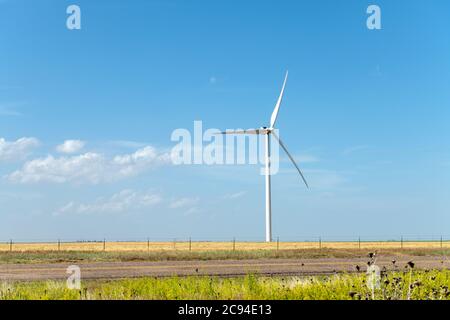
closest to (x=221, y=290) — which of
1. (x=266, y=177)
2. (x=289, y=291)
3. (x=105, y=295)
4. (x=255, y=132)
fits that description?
(x=289, y=291)

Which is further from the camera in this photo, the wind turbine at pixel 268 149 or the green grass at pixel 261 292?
the wind turbine at pixel 268 149

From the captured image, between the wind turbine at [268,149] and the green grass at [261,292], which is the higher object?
the wind turbine at [268,149]

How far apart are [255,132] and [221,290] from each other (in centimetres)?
5370

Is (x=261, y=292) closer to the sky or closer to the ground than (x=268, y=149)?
closer to the ground

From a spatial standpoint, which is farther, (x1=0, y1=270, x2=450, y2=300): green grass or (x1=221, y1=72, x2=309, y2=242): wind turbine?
(x1=221, y1=72, x2=309, y2=242): wind turbine

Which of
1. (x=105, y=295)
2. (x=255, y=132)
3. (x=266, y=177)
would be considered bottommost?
(x=105, y=295)

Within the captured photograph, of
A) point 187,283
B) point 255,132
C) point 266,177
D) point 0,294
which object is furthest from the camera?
point 255,132

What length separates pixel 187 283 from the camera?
55.7 feet

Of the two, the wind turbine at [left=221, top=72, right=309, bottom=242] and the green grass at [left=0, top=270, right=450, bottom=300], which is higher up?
the wind turbine at [left=221, top=72, right=309, bottom=242]

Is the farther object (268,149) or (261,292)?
(268,149)
